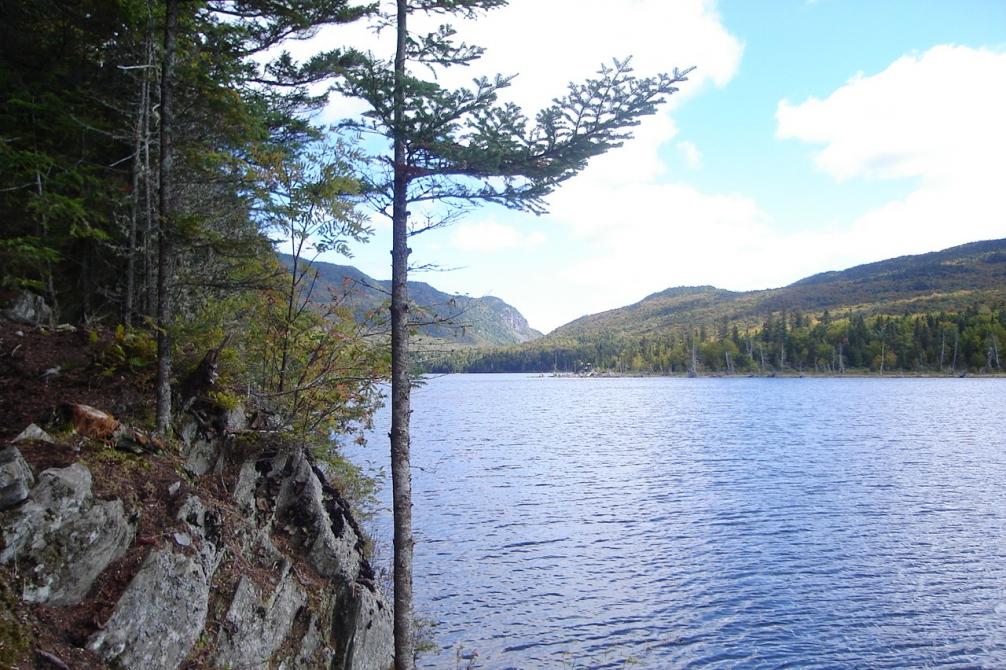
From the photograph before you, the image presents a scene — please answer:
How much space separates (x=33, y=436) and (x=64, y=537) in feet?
5.59

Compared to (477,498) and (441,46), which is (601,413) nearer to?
(477,498)

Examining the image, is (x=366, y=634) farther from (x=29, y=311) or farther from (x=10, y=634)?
(x=29, y=311)

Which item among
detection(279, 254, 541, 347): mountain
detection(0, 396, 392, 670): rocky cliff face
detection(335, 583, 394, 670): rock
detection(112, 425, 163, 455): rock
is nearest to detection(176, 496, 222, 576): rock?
detection(0, 396, 392, 670): rocky cliff face

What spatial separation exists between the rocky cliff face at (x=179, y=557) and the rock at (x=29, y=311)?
4.30 metres

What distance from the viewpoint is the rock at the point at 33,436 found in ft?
26.0

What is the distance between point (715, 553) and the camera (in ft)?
72.8

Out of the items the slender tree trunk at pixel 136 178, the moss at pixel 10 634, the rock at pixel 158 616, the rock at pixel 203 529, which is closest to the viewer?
the moss at pixel 10 634

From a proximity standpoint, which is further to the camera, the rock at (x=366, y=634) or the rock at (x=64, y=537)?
the rock at (x=366, y=634)

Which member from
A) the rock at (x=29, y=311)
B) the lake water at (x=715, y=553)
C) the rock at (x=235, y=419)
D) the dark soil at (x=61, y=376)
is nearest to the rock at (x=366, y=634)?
the lake water at (x=715, y=553)

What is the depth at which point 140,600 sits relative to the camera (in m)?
7.56

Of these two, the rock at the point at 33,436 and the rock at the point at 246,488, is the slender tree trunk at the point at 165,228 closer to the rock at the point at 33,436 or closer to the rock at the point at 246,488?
the rock at the point at 246,488

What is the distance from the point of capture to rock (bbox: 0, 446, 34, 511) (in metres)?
6.87

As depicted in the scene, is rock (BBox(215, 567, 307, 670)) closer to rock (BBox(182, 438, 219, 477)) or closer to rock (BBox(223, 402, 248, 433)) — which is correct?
rock (BBox(182, 438, 219, 477))

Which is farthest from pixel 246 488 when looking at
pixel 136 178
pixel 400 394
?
pixel 136 178
